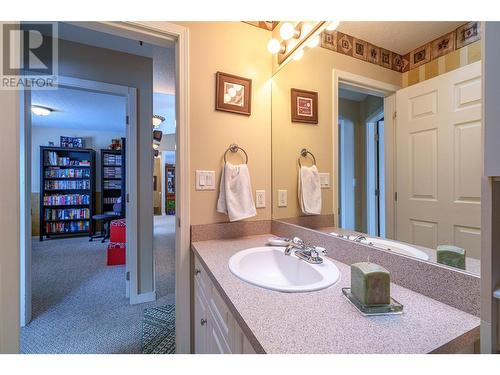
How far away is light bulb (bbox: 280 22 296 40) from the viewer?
136 centimetres

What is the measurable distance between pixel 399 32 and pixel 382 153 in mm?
475

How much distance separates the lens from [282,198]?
1535 millimetres

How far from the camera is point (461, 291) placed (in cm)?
63

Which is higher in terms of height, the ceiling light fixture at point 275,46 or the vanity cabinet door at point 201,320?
the ceiling light fixture at point 275,46

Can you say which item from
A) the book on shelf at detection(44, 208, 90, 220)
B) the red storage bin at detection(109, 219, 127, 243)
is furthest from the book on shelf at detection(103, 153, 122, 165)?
the red storage bin at detection(109, 219, 127, 243)

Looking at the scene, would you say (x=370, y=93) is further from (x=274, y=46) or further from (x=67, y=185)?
(x=67, y=185)

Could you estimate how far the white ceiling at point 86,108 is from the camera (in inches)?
128

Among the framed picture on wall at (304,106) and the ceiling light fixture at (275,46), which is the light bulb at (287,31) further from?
the framed picture on wall at (304,106)

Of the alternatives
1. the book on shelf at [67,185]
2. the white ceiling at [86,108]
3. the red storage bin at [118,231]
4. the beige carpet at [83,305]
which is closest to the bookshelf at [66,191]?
the book on shelf at [67,185]

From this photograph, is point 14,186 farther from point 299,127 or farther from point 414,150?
point 414,150

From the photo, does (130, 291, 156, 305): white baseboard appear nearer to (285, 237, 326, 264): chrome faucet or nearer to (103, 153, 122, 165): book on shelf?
(285, 237, 326, 264): chrome faucet

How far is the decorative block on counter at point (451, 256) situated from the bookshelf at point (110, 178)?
18.2ft

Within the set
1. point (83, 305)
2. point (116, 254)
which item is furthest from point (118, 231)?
point (83, 305)
